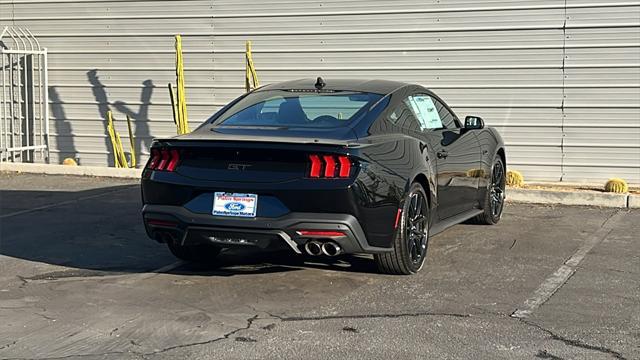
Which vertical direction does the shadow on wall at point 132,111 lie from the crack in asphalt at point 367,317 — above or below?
above

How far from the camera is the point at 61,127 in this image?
1431 centimetres

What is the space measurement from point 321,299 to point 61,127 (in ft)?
32.1

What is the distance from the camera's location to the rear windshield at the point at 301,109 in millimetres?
6422

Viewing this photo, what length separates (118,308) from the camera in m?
5.58

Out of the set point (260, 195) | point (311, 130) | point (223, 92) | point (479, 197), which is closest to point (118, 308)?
point (260, 195)

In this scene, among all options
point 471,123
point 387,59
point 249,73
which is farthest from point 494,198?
point 249,73

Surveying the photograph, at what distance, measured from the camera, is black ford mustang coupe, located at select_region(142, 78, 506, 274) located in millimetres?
5664

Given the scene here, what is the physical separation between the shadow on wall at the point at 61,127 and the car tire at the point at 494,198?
8.11m

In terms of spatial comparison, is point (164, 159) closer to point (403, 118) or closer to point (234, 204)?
point (234, 204)

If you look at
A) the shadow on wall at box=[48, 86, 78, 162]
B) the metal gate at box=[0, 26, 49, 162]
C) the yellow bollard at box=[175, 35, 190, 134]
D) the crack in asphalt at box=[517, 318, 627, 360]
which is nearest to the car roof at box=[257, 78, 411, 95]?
the crack in asphalt at box=[517, 318, 627, 360]

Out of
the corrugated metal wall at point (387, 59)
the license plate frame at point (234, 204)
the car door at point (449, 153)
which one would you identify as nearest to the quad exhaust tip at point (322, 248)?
the license plate frame at point (234, 204)

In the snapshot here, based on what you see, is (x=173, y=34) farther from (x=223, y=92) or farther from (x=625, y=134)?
(x=625, y=134)

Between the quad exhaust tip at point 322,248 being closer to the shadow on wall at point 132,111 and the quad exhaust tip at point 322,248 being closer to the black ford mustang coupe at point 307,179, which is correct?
the black ford mustang coupe at point 307,179

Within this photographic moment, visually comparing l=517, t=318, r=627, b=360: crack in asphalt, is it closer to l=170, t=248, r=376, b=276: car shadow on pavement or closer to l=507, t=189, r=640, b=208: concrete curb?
l=170, t=248, r=376, b=276: car shadow on pavement
